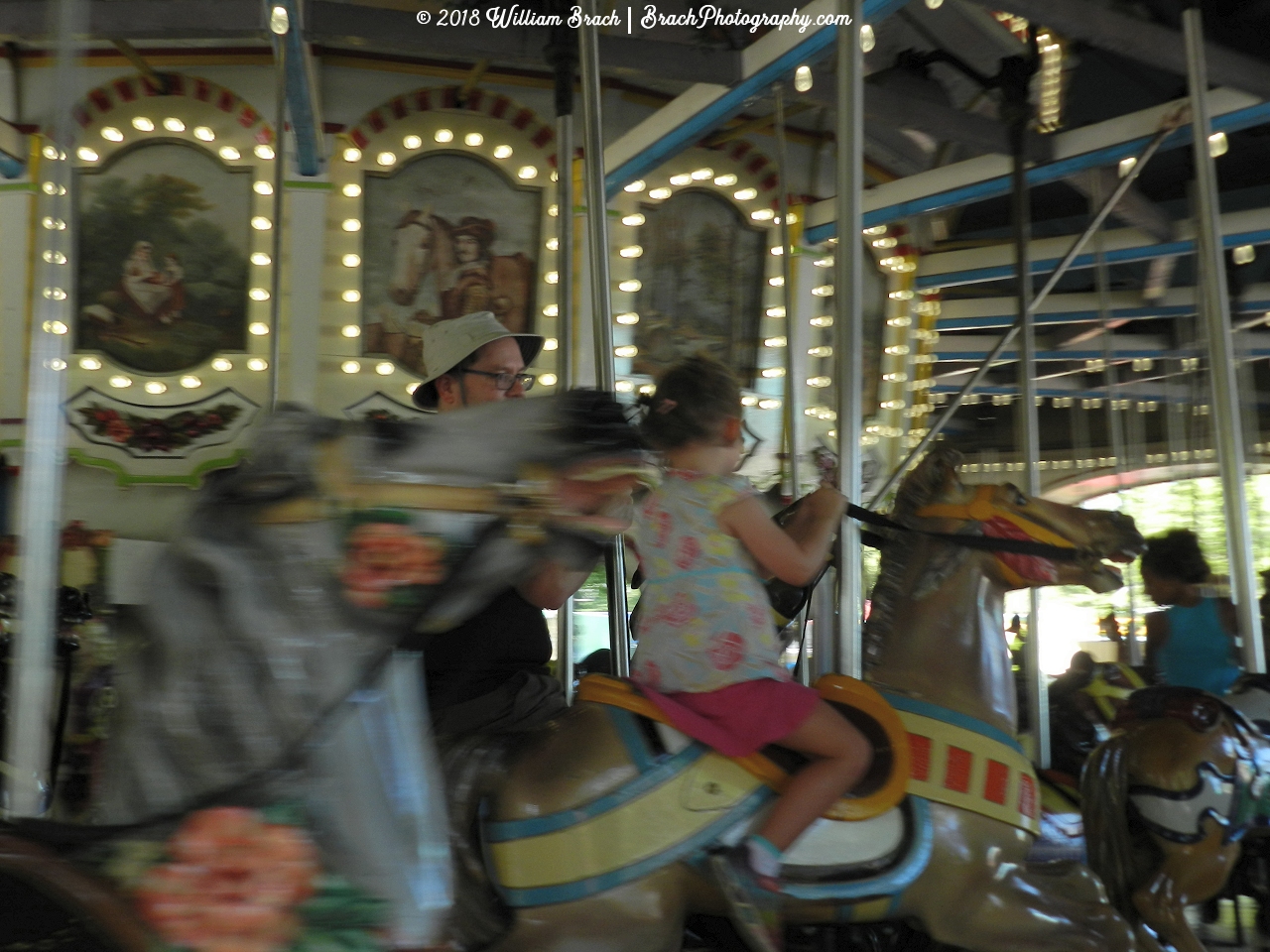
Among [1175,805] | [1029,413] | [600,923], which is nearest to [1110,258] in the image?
[1029,413]

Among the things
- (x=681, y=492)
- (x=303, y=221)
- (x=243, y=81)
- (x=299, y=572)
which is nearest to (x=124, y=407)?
(x=303, y=221)

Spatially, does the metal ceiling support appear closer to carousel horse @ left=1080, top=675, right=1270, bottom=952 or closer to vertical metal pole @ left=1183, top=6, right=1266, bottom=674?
carousel horse @ left=1080, top=675, right=1270, bottom=952

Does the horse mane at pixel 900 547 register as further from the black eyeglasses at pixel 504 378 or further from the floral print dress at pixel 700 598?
the black eyeglasses at pixel 504 378

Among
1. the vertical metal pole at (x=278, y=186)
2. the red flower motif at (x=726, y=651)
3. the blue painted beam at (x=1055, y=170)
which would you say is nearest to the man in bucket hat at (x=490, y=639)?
the red flower motif at (x=726, y=651)

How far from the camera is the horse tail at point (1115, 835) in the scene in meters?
2.80

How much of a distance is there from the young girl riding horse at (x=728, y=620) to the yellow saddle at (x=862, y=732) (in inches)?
1.4

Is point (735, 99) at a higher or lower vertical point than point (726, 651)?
higher

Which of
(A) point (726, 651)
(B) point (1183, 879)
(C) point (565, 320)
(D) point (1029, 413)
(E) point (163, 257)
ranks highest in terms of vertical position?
(E) point (163, 257)

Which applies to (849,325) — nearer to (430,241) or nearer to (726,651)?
(726,651)

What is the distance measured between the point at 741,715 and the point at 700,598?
0.21 meters

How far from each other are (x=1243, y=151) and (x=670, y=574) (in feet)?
20.6

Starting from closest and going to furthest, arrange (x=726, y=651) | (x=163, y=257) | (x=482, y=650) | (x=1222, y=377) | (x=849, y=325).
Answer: (x=726, y=651) → (x=482, y=650) → (x=849, y=325) → (x=1222, y=377) → (x=163, y=257)

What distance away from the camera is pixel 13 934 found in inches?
50.1

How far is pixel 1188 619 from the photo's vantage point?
3648 mm
